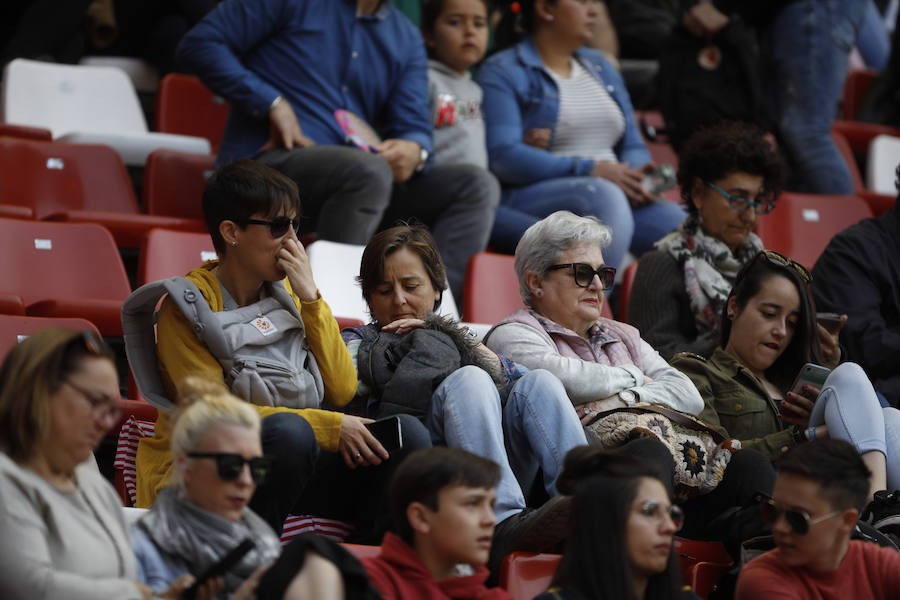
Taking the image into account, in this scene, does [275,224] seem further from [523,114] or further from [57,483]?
[523,114]

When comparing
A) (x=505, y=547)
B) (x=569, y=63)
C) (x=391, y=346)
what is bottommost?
(x=505, y=547)

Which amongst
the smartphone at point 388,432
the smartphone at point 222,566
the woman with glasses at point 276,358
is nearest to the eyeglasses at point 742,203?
the woman with glasses at point 276,358

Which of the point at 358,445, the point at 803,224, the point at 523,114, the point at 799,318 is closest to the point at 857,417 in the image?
the point at 799,318

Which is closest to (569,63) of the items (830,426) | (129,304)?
(830,426)

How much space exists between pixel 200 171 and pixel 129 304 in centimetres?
217

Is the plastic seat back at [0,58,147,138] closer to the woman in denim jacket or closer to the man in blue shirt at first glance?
the man in blue shirt

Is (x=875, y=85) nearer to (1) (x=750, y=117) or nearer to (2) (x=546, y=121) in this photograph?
(1) (x=750, y=117)

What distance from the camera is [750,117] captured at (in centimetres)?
578

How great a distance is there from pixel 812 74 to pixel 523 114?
149 cm

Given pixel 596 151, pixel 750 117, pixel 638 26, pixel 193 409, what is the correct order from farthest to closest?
1. pixel 638 26
2. pixel 750 117
3. pixel 596 151
4. pixel 193 409

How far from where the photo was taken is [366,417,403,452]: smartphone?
2.71 meters

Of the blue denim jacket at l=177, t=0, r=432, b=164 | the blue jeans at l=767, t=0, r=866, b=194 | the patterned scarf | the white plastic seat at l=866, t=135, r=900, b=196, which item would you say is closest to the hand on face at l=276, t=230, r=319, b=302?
the patterned scarf

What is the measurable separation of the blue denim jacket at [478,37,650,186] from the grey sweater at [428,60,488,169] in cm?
7

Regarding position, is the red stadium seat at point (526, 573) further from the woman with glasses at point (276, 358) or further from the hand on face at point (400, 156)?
the hand on face at point (400, 156)
